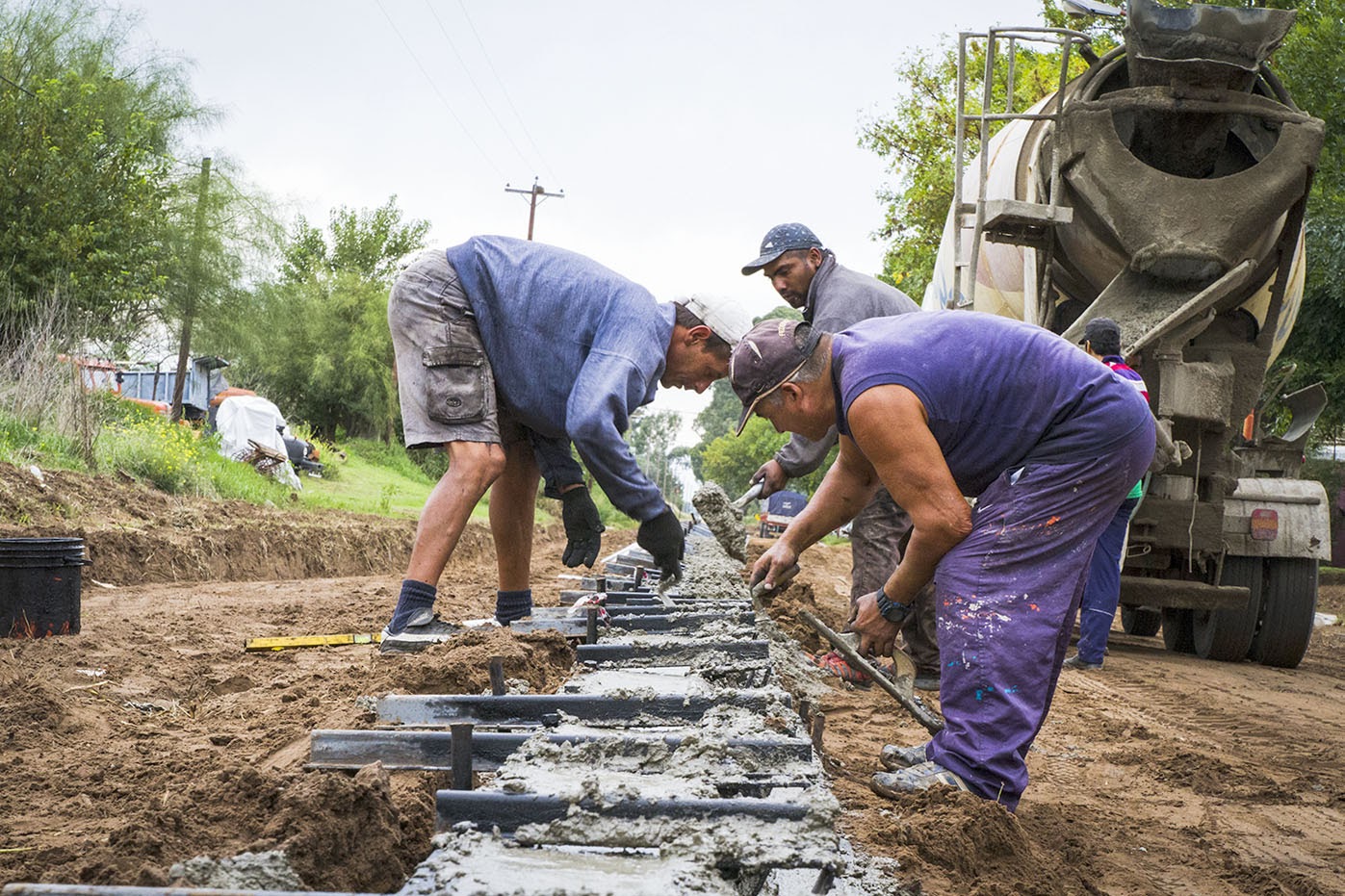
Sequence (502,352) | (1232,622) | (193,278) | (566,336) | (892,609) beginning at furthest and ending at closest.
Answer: (193,278), (1232,622), (502,352), (566,336), (892,609)

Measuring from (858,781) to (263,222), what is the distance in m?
24.0

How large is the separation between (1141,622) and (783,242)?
5396 mm

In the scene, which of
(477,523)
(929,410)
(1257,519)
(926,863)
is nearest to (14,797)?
(926,863)

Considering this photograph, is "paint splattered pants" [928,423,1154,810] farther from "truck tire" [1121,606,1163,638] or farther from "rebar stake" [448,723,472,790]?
"truck tire" [1121,606,1163,638]

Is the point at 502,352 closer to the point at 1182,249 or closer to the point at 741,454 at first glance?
the point at 1182,249

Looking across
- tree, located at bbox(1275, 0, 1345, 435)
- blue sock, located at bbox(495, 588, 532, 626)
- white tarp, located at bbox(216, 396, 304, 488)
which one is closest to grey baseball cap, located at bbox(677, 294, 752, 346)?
blue sock, located at bbox(495, 588, 532, 626)

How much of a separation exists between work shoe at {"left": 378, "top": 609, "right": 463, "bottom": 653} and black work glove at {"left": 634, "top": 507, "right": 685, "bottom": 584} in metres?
0.72

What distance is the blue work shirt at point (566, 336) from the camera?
3.56 m

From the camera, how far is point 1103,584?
6.05m

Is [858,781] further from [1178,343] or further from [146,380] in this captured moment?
[146,380]

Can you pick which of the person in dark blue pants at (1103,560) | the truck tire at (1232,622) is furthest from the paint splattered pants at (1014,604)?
the truck tire at (1232,622)

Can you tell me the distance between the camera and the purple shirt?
273 centimetres

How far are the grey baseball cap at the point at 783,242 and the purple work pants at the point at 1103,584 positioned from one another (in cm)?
236

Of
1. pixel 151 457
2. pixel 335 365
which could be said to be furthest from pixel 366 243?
pixel 151 457
